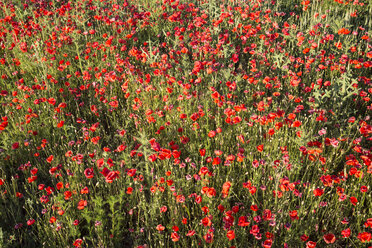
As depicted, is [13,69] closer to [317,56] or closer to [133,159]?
[133,159]

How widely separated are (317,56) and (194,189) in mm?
2548

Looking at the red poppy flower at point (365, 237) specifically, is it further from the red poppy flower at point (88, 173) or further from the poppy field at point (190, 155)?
the red poppy flower at point (88, 173)

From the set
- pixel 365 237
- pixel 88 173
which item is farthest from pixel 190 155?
pixel 365 237

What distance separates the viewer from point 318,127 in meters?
3.00

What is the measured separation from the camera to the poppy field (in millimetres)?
2195

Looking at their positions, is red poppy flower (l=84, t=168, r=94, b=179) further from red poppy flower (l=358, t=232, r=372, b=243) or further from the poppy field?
red poppy flower (l=358, t=232, r=372, b=243)

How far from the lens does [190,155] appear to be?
2756 millimetres

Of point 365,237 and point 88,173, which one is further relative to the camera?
point 88,173

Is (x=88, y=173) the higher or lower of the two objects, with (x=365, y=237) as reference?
higher

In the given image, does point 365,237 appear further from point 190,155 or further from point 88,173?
point 88,173

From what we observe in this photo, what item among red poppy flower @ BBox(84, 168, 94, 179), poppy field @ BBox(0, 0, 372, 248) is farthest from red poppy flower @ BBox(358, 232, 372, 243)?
red poppy flower @ BBox(84, 168, 94, 179)

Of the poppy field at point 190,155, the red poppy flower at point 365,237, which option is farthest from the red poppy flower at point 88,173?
the red poppy flower at point 365,237

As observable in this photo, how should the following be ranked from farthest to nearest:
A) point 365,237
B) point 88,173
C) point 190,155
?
point 190,155 → point 88,173 → point 365,237

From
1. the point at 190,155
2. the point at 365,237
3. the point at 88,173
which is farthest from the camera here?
the point at 190,155
